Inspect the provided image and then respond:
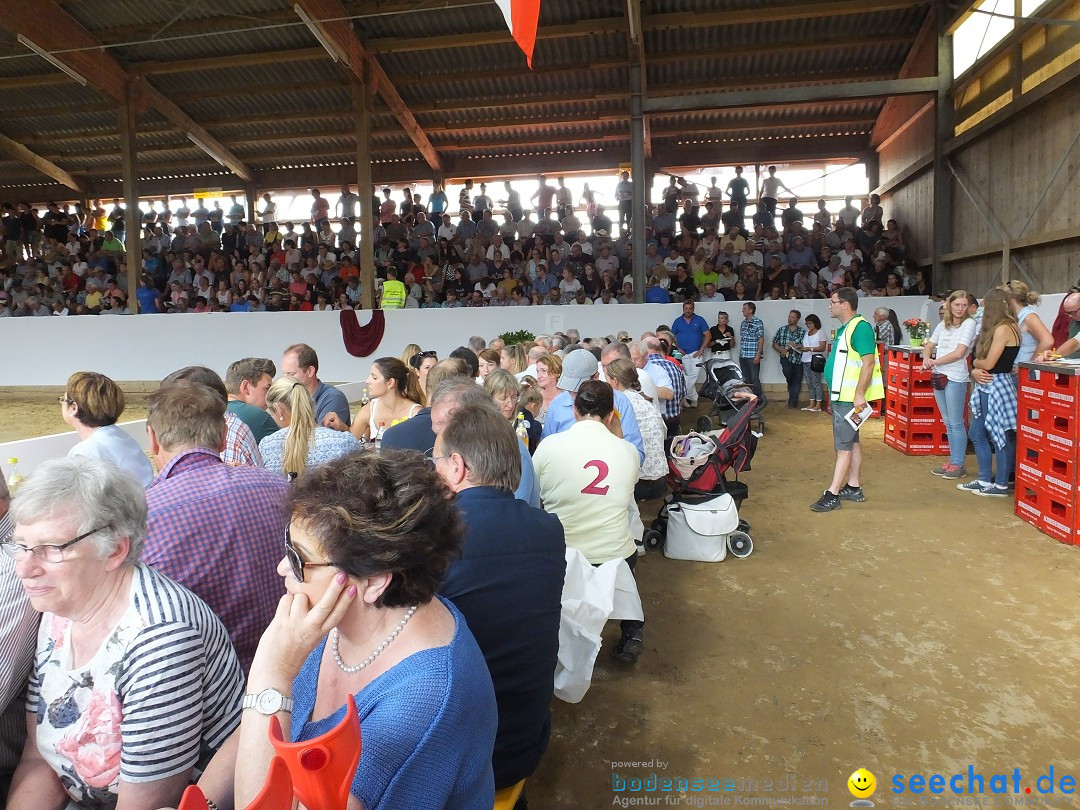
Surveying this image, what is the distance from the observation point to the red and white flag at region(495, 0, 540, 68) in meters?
3.92

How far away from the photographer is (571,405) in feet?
13.1

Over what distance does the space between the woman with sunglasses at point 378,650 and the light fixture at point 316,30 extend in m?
10.2

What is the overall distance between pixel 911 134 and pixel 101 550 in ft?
49.3

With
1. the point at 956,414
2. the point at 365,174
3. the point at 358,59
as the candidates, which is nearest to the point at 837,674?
the point at 956,414

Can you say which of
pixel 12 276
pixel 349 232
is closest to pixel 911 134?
pixel 349 232

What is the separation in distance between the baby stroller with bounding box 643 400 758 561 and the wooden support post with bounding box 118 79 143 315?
40.1ft

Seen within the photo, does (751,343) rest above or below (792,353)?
above

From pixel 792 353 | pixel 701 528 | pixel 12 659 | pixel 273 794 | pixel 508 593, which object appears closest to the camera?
pixel 273 794

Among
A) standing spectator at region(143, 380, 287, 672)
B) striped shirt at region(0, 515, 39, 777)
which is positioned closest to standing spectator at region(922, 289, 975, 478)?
standing spectator at region(143, 380, 287, 672)

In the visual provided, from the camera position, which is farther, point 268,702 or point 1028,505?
point 1028,505

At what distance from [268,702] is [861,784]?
1877 mm

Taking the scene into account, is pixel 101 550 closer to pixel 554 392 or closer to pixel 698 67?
pixel 554 392

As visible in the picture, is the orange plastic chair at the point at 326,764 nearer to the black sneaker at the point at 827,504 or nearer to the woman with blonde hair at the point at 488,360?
the woman with blonde hair at the point at 488,360

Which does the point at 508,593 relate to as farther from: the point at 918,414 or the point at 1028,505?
the point at 918,414
